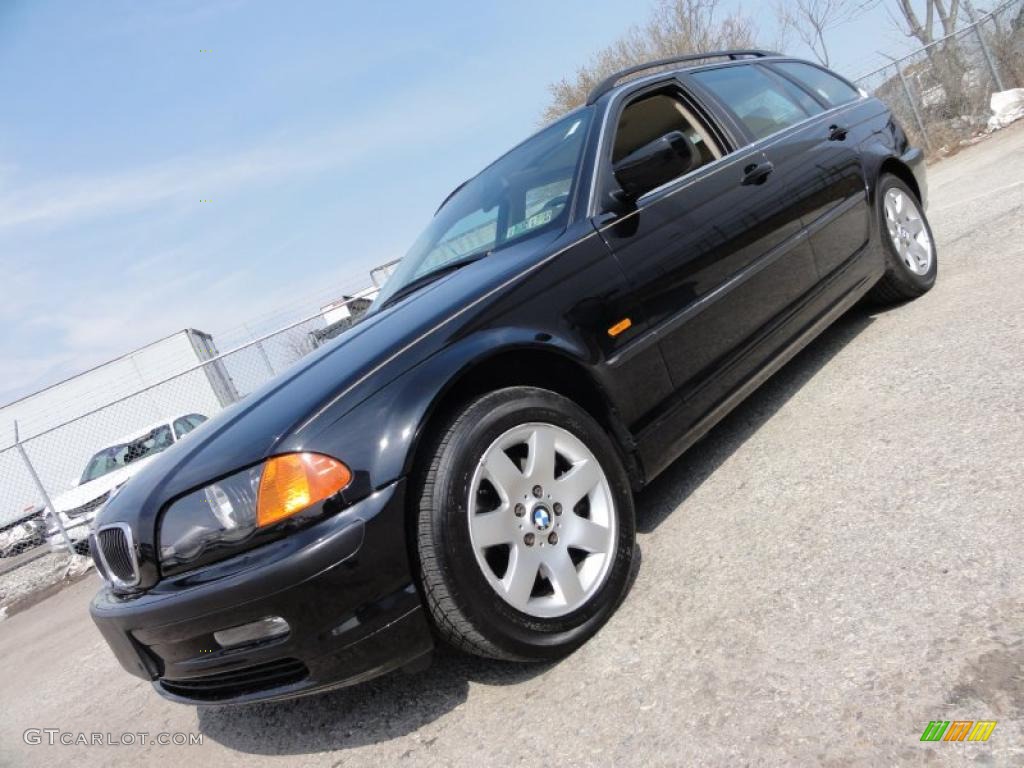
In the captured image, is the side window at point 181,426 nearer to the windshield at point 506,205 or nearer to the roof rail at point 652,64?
the windshield at point 506,205

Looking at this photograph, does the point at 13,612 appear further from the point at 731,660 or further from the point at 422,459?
the point at 731,660

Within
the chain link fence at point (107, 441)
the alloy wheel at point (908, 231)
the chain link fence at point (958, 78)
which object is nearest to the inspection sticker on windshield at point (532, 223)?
the alloy wheel at point (908, 231)

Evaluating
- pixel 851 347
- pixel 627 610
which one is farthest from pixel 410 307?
pixel 851 347

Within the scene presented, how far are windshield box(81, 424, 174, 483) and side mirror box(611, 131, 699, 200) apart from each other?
9827mm

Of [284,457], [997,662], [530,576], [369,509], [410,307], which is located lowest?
[997,662]

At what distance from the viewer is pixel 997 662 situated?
156cm

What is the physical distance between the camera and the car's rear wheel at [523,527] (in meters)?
1.98

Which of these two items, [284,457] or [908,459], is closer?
[284,457]

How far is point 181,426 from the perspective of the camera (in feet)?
37.6

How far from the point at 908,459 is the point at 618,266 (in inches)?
47.3

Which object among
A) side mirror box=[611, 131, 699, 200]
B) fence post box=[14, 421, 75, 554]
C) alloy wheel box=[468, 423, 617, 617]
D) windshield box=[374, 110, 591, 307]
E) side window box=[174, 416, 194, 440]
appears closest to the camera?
alloy wheel box=[468, 423, 617, 617]

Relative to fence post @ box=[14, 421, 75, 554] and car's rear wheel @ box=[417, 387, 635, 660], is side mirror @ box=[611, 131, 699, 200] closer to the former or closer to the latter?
car's rear wheel @ box=[417, 387, 635, 660]

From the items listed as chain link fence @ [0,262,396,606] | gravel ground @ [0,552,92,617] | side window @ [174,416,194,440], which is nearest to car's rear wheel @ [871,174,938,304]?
chain link fence @ [0,262,396,606]

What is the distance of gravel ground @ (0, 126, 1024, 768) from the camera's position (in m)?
1.61
